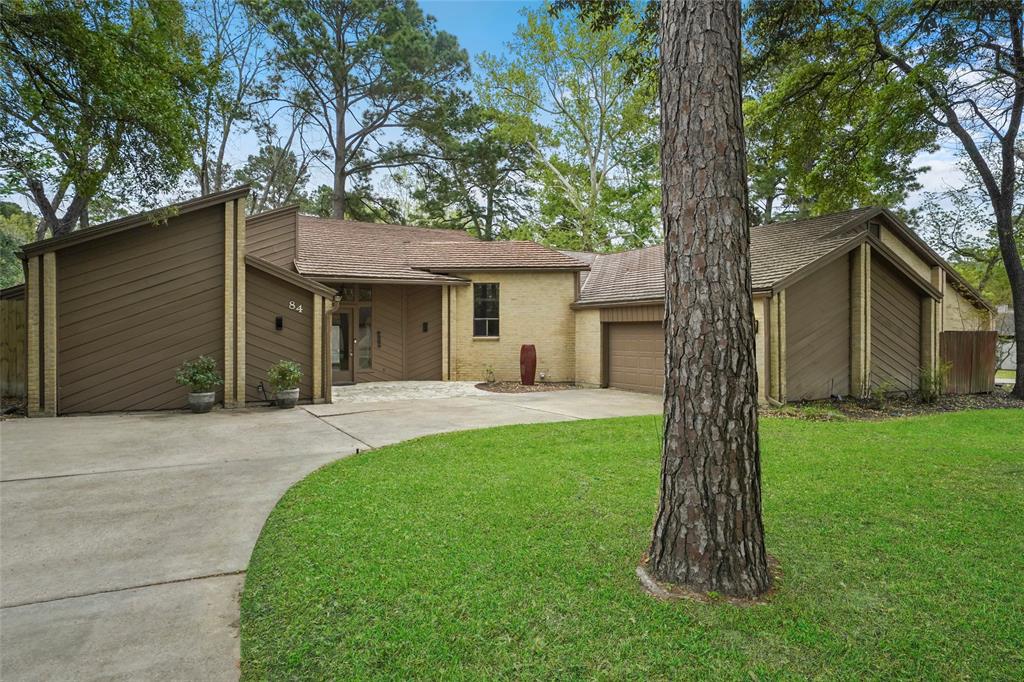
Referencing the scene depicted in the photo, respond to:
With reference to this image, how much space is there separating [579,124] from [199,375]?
21350mm

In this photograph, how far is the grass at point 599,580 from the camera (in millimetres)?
2260

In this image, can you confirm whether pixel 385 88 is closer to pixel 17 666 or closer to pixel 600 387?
pixel 600 387

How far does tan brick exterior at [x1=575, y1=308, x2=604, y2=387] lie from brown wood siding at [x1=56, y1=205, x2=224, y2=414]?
9.29 meters

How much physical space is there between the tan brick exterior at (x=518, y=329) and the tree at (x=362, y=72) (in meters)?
11.8

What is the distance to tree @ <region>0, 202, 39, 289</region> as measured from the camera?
1734cm

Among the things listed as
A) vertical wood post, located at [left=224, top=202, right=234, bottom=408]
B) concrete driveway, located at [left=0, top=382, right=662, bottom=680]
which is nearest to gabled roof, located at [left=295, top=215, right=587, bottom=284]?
vertical wood post, located at [left=224, top=202, right=234, bottom=408]

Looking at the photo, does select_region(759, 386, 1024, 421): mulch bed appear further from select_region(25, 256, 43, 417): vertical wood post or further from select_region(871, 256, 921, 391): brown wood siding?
select_region(25, 256, 43, 417): vertical wood post

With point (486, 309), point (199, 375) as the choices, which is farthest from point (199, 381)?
point (486, 309)

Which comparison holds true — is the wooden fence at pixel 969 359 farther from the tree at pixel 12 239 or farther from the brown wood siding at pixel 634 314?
the tree at pixel 12 239

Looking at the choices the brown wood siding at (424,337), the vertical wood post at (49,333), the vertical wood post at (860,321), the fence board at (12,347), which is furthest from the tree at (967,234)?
the fence board at (12,347)

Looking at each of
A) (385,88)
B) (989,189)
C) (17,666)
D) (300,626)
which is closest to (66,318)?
(17,666)

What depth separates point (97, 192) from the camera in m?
8.70

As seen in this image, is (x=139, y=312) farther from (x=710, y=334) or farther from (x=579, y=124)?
(x=579, y=124)

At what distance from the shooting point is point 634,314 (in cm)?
1334
